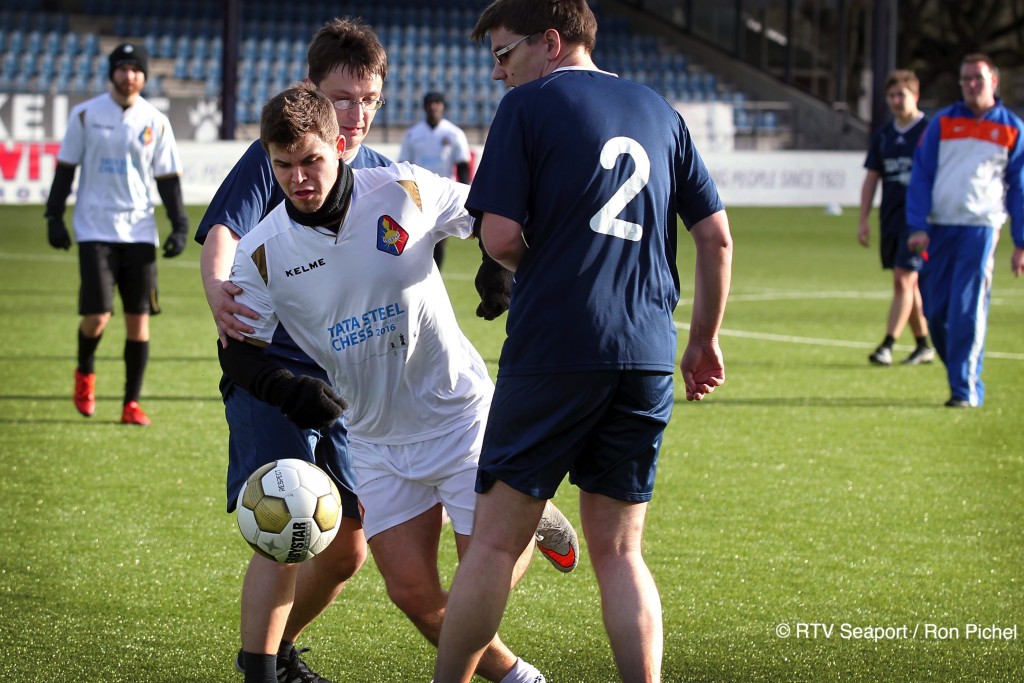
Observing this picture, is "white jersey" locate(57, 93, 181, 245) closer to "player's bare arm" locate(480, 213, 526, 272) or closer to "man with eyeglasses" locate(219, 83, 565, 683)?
"man with eyeglasses" locate(219, 83, 565, 683)

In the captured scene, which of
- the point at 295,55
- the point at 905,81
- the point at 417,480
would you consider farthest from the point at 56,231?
the point at 295,55

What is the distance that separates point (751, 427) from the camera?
26.7 feet

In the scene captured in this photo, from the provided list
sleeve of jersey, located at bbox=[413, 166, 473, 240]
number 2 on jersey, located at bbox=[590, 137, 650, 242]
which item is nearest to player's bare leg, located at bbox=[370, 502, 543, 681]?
sleeve of jersey, located at bbox=[413, 166, 473, 240]

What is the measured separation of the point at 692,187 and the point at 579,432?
0.68 meters

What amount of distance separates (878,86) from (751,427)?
22.2 metres

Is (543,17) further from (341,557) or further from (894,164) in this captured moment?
(894,164)

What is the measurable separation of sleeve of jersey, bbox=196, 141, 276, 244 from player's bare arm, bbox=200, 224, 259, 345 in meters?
0.03

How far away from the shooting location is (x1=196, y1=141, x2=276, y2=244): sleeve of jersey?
3975 mm

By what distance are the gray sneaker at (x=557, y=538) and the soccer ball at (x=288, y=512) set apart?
0.57 metres

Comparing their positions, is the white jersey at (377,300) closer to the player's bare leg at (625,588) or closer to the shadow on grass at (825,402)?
the player's bare leg at (625,588)

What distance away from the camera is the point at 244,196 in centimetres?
399

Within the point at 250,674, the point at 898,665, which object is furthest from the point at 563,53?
the point at 898,665

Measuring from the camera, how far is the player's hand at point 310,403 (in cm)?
344

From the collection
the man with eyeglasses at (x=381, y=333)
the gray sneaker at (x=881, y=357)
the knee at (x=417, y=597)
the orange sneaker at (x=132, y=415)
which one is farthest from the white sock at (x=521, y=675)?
the gray sneaker at (x=881, y=357)
